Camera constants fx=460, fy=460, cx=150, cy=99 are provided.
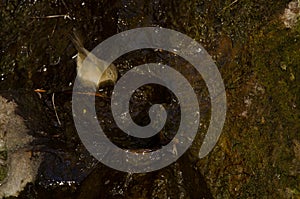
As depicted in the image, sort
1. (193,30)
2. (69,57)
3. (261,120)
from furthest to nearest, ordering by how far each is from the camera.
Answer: (69,57) → (193,30) → (261,120)

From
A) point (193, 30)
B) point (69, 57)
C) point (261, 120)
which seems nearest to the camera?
point (261, 120)

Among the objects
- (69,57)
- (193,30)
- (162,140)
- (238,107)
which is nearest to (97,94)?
(69,57)

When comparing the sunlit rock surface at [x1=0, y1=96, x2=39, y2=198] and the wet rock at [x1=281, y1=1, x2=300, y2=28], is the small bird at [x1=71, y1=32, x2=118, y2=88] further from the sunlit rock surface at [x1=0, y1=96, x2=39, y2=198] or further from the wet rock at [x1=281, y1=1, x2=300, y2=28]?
the wet rock at [x1=281, y1=1, x2=300, y2=28]

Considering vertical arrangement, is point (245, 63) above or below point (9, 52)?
below

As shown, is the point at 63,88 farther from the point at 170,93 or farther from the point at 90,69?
the point at 170,93

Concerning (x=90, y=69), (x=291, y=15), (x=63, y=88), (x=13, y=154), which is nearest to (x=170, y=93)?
(x=90, y=69)

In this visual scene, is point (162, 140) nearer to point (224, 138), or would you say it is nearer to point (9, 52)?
point (224, 138)

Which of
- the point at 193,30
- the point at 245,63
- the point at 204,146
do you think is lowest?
the point at 204,146

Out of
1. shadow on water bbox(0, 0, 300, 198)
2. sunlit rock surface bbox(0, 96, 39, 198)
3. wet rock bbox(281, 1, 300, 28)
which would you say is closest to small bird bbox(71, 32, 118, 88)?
shadow on water bbox(0, 0, 300, 198)
